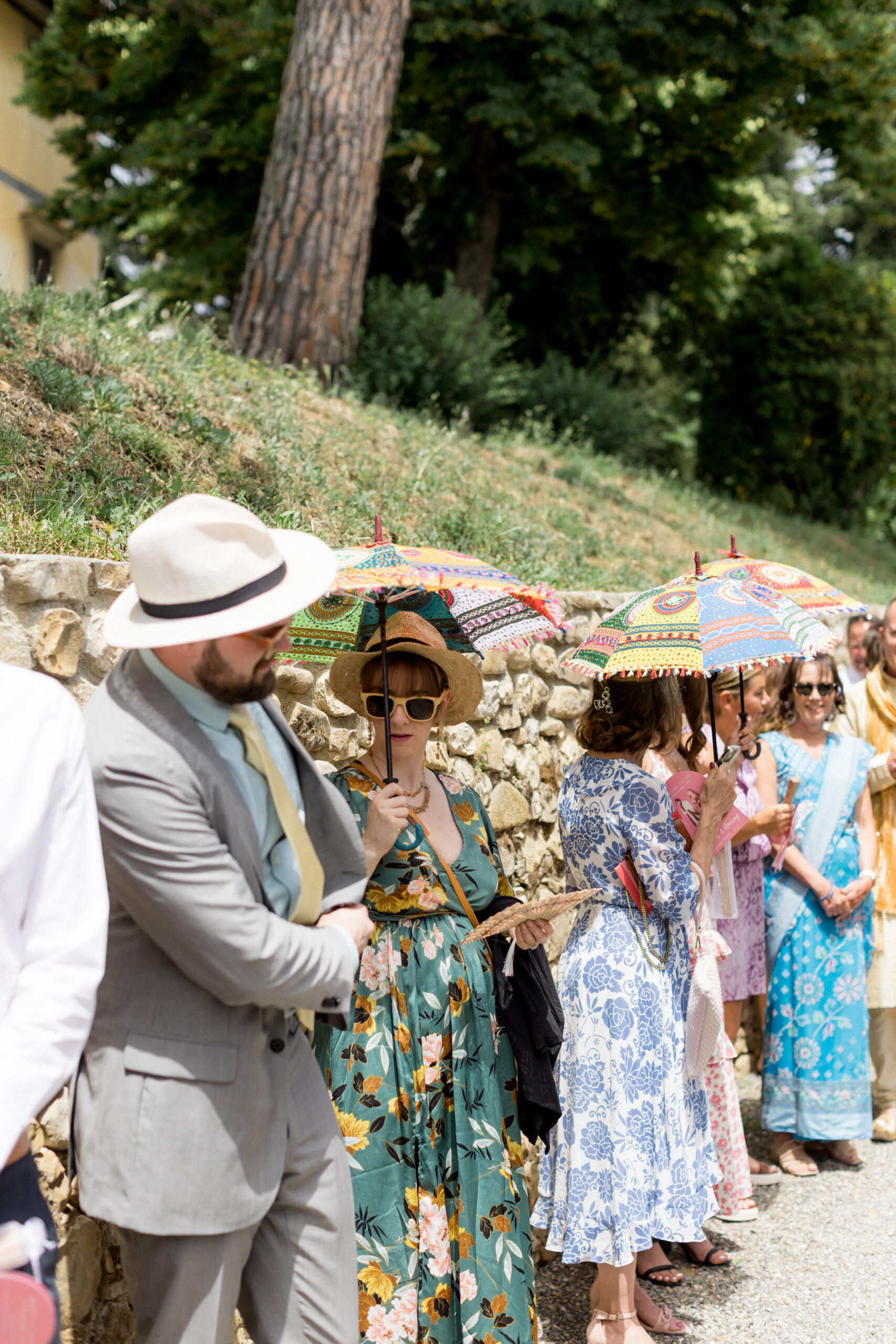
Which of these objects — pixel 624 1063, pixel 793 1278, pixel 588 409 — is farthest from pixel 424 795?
pixel 588 409

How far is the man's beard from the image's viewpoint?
6.81ft

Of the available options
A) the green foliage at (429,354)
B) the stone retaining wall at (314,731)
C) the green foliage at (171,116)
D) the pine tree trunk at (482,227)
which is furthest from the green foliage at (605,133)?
the stone retaining wall at (314,731)

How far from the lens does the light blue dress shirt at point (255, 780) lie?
210cm

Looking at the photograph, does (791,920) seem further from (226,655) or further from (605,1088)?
(226,655)

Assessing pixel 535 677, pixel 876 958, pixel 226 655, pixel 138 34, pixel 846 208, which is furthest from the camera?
pixel 846 208

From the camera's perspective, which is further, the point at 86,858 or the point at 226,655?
the point at 226,655

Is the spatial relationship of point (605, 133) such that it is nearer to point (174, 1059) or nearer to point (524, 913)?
point (524, 913)

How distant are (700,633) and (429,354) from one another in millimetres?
7545

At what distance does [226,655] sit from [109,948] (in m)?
0.59

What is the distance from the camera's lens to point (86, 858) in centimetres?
185

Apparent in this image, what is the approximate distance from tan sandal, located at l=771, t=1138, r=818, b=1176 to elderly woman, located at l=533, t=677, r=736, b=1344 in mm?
1642

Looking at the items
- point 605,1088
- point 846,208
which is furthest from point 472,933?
point 846,208

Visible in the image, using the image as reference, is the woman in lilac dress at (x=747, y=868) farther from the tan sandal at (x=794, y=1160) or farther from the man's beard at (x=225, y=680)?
the man's beard at (x=225, y=680)

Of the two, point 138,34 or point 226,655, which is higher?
point 138,34
